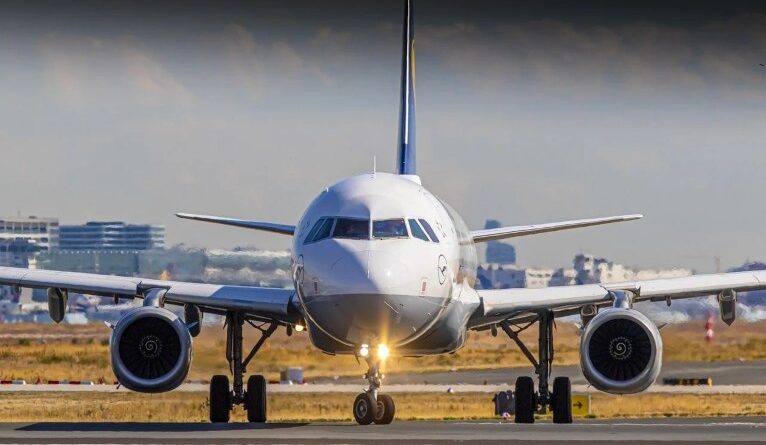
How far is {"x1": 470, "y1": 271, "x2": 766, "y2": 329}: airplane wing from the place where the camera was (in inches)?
1331

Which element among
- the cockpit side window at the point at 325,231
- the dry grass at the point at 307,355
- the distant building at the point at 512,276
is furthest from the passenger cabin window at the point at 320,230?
the distant building at the point at 512,276

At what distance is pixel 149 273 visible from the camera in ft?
294

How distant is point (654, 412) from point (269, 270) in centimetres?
2824

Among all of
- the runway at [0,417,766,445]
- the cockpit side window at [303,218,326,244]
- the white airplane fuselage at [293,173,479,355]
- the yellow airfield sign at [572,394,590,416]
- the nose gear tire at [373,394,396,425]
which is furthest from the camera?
the yellow airfield sign at [572,394,590,416]

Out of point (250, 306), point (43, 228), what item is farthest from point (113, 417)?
point (43, 228)

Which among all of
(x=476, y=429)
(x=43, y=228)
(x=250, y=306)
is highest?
(x=43, y=228)

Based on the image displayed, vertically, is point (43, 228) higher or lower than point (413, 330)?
higher

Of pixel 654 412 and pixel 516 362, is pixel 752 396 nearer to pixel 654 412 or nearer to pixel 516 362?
pixel 654 412

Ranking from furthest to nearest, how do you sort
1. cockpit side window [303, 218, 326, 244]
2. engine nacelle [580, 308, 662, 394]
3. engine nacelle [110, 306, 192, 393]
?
engine nacelle [580, 308, 662, 394]
engine nacelle [110, 306, 192, 393]
cockpit side window [303, 218, 326, 244]

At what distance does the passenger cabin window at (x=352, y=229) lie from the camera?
2852 cm

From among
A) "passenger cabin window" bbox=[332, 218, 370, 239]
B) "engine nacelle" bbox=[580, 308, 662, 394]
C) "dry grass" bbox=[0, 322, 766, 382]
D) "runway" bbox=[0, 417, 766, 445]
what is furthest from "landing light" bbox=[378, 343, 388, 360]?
"dry grass" bbox=[0, 322, 766, 382]

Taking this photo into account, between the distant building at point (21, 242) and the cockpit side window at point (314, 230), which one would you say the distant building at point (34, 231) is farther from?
the cockpit side window at point (314, 230)

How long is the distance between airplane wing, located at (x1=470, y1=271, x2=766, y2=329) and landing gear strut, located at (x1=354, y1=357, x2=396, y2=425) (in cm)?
399

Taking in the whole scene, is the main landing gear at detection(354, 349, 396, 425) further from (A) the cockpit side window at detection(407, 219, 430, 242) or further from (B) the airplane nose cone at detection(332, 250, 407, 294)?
(A) the cockpit side window at detection(407, 219, 430, 242)
